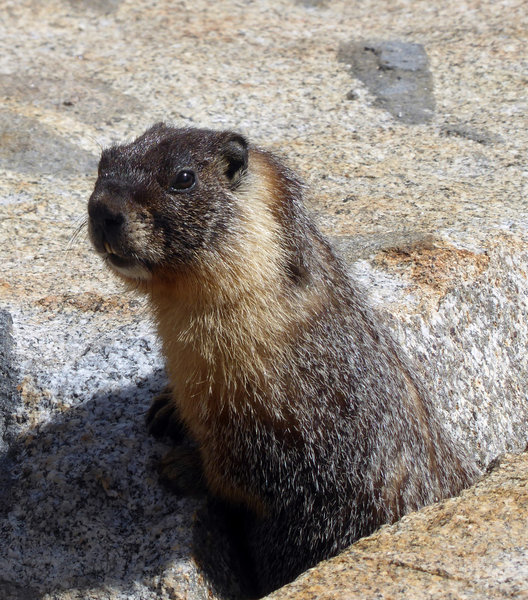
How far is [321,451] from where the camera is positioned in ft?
12.7

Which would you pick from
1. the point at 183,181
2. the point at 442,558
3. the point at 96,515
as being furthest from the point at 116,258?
the point at 442,558

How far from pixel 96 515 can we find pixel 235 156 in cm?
181

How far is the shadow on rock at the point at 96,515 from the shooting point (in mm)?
3805

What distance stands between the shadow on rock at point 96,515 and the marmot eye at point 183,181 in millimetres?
1290

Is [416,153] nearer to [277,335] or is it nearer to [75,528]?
[277,335]

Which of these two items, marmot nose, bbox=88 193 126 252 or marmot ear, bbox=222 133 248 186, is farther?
marmot ear, bbox=222 133 248 186

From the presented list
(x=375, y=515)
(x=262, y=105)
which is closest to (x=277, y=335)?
(x=375, y=515)

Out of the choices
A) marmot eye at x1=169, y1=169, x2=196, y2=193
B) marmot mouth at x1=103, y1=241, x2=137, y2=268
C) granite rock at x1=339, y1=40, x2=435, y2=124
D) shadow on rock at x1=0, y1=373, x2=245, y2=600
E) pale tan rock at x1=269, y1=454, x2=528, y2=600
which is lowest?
shadow on rock at x1=0, y1=373, x2=245, y2=600

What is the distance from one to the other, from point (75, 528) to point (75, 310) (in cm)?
136

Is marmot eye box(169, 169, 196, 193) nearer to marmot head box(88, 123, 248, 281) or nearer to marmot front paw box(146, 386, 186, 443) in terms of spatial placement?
marmot head box(88, 123, 248, 281)

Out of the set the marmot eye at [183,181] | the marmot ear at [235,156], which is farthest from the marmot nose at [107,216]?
the marmot ear at [235,156]

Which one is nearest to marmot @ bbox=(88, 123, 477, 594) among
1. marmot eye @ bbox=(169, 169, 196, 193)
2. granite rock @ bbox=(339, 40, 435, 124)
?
marmot eye @ bbox=(169, 169, 196, 193)

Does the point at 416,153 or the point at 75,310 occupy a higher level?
the point at 416,153

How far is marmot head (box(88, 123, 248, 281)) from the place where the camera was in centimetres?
351
